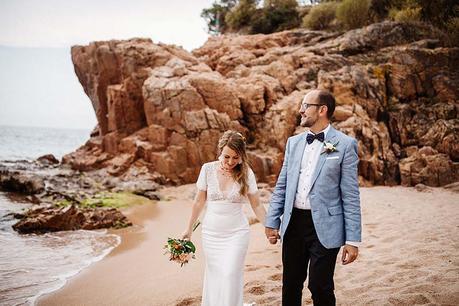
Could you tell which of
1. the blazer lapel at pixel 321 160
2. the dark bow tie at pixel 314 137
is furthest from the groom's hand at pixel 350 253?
the dark bow tie at pixel 314 137

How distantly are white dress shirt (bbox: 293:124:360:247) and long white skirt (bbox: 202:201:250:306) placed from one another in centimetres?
73

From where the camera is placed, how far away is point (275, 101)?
Result: 1625 centimetres

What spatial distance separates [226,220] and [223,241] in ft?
0.70

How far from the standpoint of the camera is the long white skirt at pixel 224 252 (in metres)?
3.43

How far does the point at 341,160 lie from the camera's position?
3.04 meters

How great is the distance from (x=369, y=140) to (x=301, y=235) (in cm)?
1146

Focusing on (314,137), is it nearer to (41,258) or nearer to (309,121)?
(309,121)

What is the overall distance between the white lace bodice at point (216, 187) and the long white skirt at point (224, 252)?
0.19ft

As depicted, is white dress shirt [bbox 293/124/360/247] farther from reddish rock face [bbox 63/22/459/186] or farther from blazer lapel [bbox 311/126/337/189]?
reddish rock face [bbox 63/22/459/186]

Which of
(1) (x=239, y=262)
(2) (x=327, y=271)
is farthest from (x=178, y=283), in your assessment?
(2) (x=327, y=271)

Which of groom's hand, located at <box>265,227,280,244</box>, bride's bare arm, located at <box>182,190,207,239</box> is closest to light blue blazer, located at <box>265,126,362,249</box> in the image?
groom's hand, located at <box>265,227,280,244</box>

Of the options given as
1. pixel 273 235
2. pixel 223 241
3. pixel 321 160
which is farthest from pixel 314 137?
pixel 223 241

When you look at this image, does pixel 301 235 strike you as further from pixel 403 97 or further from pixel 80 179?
pixel 80 179

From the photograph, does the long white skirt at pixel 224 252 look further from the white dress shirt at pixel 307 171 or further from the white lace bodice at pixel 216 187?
the white dress shirt at pixel 307 171
